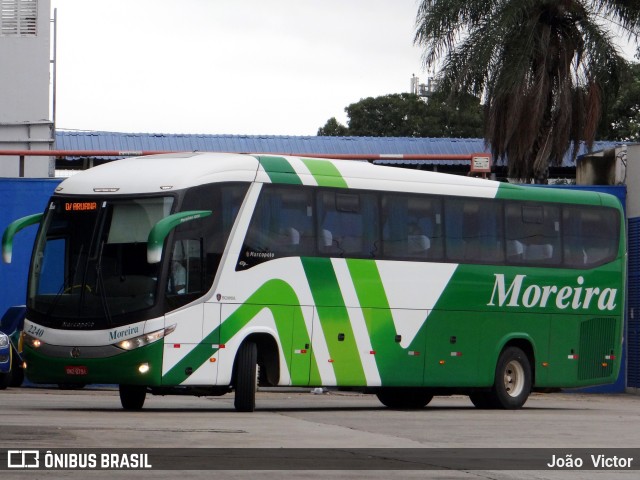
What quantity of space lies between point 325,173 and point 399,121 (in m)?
61.5

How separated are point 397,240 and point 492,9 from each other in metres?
19.0

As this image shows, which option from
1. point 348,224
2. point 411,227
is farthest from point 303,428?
point 411,227

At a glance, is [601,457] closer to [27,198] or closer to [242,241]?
[242,241]

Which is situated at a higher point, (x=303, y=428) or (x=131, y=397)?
(x=303, y=428)

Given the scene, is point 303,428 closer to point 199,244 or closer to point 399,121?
point 199,244

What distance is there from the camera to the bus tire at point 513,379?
23469mm

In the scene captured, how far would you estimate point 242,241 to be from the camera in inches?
778

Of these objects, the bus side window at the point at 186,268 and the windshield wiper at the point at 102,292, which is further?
the bus side window at the point at 186,268

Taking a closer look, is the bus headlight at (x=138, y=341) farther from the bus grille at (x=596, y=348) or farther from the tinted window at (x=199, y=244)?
the bus grille at (x=596, y=348)

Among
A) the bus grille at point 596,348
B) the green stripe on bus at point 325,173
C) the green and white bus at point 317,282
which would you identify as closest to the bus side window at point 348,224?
the green and white bus at point 317,282

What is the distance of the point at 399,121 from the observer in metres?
82.3

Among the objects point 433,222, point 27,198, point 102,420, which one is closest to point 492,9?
point 27,198

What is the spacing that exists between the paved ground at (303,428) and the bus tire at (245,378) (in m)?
0.27

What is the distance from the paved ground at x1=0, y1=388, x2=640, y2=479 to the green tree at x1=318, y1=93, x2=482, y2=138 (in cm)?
5247
